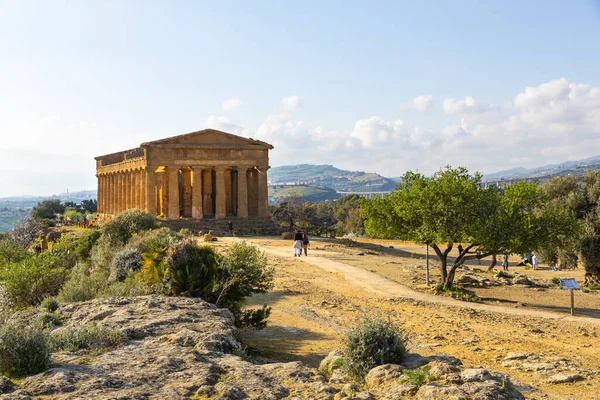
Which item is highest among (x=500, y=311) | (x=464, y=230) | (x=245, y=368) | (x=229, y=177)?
(x=229, y=177)

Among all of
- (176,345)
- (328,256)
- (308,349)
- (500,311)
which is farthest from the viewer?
(328,256)

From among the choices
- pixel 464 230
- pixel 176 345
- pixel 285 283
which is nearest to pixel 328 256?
pixel 285 283

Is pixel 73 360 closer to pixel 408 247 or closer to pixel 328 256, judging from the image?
pixel 328 256

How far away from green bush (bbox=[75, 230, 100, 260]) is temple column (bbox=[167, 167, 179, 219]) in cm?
1414

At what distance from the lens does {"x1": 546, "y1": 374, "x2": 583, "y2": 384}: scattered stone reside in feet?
36.4

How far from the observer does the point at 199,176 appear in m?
50.8

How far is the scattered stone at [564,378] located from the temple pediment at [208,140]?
4176 centimetres

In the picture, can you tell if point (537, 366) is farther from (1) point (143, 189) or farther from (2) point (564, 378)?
(1) point (143, 189)

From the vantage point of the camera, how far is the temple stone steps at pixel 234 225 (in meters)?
48.6

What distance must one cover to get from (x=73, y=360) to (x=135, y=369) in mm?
1151

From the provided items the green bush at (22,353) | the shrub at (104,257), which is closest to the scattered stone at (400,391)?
the green bush at (22,353)

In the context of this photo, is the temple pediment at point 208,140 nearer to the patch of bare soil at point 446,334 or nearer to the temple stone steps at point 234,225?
the temple stone steps at point 234,225

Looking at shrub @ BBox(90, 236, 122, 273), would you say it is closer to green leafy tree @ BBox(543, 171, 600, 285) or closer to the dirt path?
the dirt path

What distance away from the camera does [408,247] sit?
51.8 m
